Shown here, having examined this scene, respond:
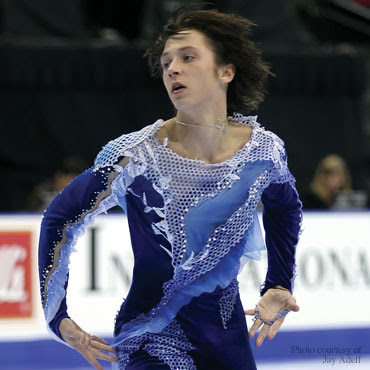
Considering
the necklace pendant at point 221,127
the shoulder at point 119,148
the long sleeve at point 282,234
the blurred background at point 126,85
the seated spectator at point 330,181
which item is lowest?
the long sleeve at point 282,234

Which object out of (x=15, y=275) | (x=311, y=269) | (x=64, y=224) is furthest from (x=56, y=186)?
(x=64, y=224)

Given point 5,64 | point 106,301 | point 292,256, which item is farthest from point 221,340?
point 5,64

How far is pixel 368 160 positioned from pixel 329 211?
232 centimetres

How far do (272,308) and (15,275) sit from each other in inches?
123

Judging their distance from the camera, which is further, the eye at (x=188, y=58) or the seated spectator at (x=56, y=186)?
the seated spectator at (x=56, y=186)

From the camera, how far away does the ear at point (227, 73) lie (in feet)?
8.52

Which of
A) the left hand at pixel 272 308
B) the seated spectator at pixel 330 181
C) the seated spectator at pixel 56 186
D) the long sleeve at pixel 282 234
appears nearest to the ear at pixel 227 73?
the long sleeve at pixel 282 234

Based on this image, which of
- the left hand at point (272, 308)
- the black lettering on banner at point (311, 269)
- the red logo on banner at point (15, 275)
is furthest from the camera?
the black lettering on banner at point (311, 269)

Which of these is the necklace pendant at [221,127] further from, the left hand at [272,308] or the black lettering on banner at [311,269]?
the black lettering on banner at [311,269]

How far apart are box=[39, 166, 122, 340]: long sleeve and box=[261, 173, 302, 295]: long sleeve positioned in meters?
0.53

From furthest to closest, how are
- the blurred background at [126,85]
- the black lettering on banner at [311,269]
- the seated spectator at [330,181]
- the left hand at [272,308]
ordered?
the blurred background at [126,85], the seated spectator at [330,181], the black lettering on banner at [311,269], the left hand at [272,308]

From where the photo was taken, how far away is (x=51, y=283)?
2543 millimetres

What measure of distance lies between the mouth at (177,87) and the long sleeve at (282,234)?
0.49 meters

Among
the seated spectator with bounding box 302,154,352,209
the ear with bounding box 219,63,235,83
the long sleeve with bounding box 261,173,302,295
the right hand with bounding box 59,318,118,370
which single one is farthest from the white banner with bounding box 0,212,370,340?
the ear with bounding box 219,63,235,83
